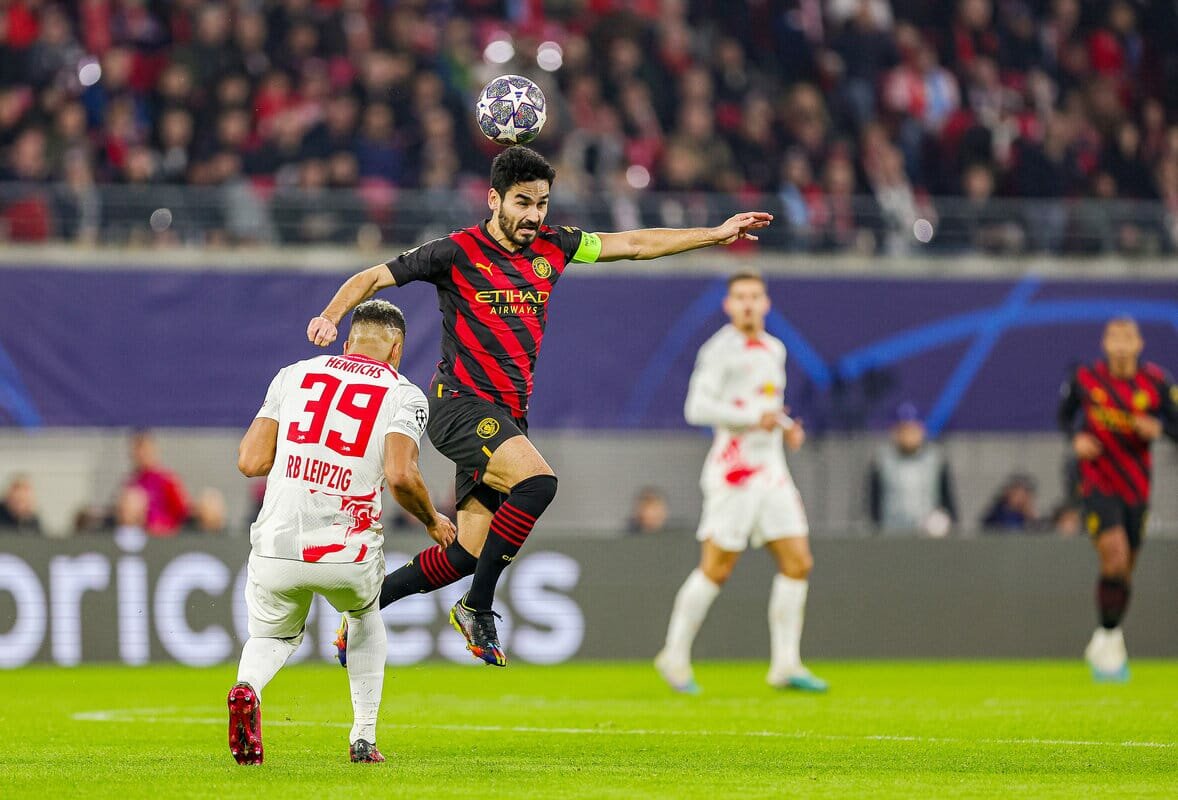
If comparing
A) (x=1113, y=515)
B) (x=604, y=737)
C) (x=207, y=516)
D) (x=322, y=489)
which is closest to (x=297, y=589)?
(x=322, y=489)

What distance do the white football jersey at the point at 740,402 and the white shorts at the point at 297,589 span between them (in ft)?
15.3

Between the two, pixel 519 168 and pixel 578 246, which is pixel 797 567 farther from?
pixel 519 168

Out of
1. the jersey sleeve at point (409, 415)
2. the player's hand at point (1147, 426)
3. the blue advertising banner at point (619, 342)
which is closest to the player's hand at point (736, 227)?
the jersey sleeve at point (409, 415)

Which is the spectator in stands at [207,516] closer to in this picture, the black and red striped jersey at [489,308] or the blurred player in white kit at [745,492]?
the blurred player in white kit at [745,492]

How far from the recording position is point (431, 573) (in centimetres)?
814

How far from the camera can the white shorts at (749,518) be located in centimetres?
1120

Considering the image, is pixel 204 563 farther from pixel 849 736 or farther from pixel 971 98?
pixel 971 98

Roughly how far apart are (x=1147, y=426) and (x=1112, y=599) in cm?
118

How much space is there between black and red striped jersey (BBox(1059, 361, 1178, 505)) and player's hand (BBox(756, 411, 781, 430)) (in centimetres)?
251

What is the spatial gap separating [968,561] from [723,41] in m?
7.12

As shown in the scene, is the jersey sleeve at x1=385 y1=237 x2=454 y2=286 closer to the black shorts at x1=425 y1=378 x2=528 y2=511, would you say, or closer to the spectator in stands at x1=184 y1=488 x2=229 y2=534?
the black shorts at x1=425 y1=378 x2=528 y2=511

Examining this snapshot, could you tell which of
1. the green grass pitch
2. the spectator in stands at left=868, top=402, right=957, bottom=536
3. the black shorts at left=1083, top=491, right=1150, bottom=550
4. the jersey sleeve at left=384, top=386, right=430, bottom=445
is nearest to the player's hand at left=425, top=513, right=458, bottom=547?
the jersey sleeve at left=384, top=386, right=430, bottom=445

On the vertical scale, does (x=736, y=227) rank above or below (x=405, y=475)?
above

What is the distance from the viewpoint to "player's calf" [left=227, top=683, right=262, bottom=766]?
253 inches
